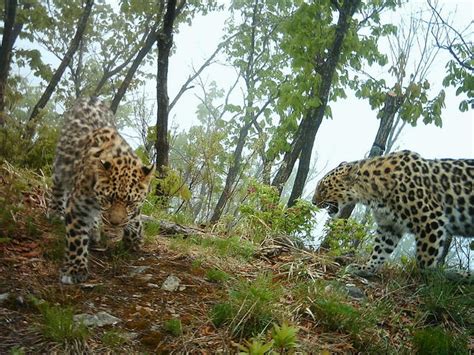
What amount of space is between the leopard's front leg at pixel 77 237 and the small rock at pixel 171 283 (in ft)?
2.54

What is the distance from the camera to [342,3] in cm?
1084

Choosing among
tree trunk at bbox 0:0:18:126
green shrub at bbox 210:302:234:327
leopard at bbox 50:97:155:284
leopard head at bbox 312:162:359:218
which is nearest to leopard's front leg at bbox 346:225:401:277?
leopard head at bbox 312:162:359:218

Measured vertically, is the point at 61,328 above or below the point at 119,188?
below

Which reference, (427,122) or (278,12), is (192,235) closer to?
(427,122)

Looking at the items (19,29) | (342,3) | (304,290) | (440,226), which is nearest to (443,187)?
(440,226)

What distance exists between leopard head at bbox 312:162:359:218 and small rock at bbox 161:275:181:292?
9.80ft

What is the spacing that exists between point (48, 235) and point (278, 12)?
18.1 metres

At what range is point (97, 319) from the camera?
164 inches

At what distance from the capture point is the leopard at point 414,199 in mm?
6211

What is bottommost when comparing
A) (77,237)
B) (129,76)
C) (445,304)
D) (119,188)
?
(77,237)

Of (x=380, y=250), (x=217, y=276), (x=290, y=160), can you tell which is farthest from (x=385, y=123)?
(x=217, y=276)

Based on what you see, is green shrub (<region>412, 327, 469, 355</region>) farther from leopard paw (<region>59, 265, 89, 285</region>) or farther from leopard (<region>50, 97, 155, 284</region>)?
leopard paw (<region>59, 265, 89, 285</region>)

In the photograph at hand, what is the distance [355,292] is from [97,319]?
2.84 m

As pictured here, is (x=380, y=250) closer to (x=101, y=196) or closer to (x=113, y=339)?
(x=101, y=196)
